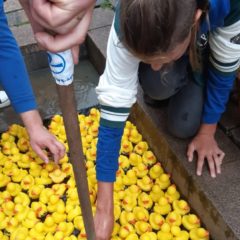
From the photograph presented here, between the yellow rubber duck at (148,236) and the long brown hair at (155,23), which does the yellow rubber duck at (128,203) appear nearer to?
the yellow rubber duck at (148,236)

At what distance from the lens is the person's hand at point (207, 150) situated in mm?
1739

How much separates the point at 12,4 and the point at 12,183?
5.00 ft

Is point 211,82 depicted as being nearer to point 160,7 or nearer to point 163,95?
point 163,95

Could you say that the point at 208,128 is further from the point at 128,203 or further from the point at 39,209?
the point at 39,209

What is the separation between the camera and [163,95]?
71.8 inches

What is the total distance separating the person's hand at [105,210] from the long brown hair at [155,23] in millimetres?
607

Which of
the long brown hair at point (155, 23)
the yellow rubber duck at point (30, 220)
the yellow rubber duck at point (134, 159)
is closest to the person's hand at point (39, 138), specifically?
the yellow rubber duck at point (30, 220)

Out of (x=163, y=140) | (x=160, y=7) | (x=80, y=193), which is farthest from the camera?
(x=163, y=140)

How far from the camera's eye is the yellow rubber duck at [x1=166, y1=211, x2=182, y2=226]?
1.73 metres

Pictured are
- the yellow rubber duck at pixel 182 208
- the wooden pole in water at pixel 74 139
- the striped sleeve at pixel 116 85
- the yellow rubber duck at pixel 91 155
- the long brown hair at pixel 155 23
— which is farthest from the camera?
the yellow rubber duck at pixel 91 155

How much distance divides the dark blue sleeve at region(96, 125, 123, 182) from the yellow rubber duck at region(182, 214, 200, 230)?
37 centimetres

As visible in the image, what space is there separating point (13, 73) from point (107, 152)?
0.54 meters

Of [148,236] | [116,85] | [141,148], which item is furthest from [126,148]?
[116,85]

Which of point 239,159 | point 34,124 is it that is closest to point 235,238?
point 239,159
